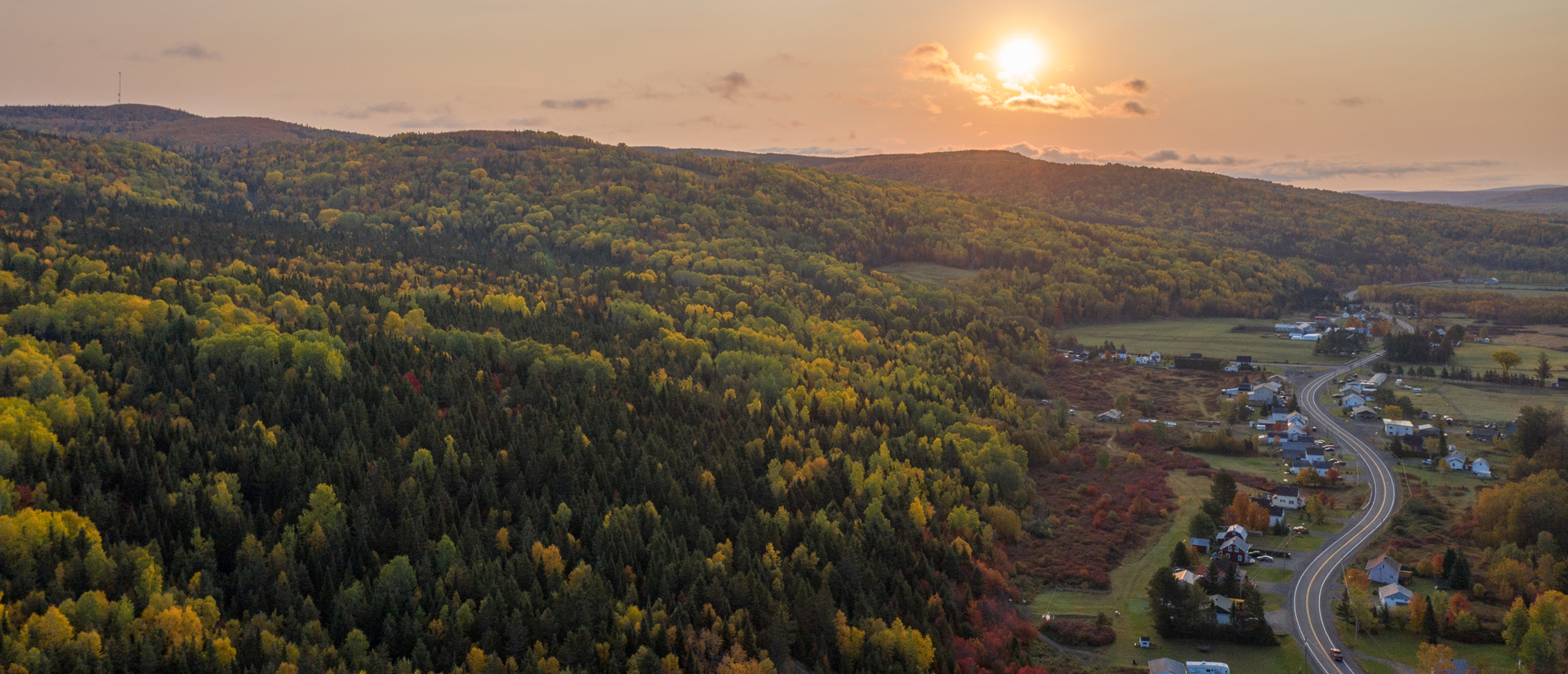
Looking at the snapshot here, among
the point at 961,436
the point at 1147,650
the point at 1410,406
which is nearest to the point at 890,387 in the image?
the point at 961,436

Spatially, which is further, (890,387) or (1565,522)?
(890,387)

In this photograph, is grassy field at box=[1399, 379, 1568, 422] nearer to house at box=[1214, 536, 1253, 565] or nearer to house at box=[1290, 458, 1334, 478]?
house at box=[1290, 458, 1334, 478]

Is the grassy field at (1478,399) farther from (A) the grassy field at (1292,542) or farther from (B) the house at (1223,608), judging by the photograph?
(B) the house at (1223,608)

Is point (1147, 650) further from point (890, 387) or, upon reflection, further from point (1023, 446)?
point (890, 387)

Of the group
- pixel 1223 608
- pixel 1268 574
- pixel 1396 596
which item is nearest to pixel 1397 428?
pixel 1268 574

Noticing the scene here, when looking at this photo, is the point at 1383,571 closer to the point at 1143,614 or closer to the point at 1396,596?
the point at 1396,596

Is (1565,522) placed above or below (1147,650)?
above

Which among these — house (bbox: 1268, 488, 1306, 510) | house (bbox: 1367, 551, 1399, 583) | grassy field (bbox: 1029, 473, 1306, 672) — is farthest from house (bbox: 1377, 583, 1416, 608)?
house (bbox: 1268, 488, 1306, 510)
